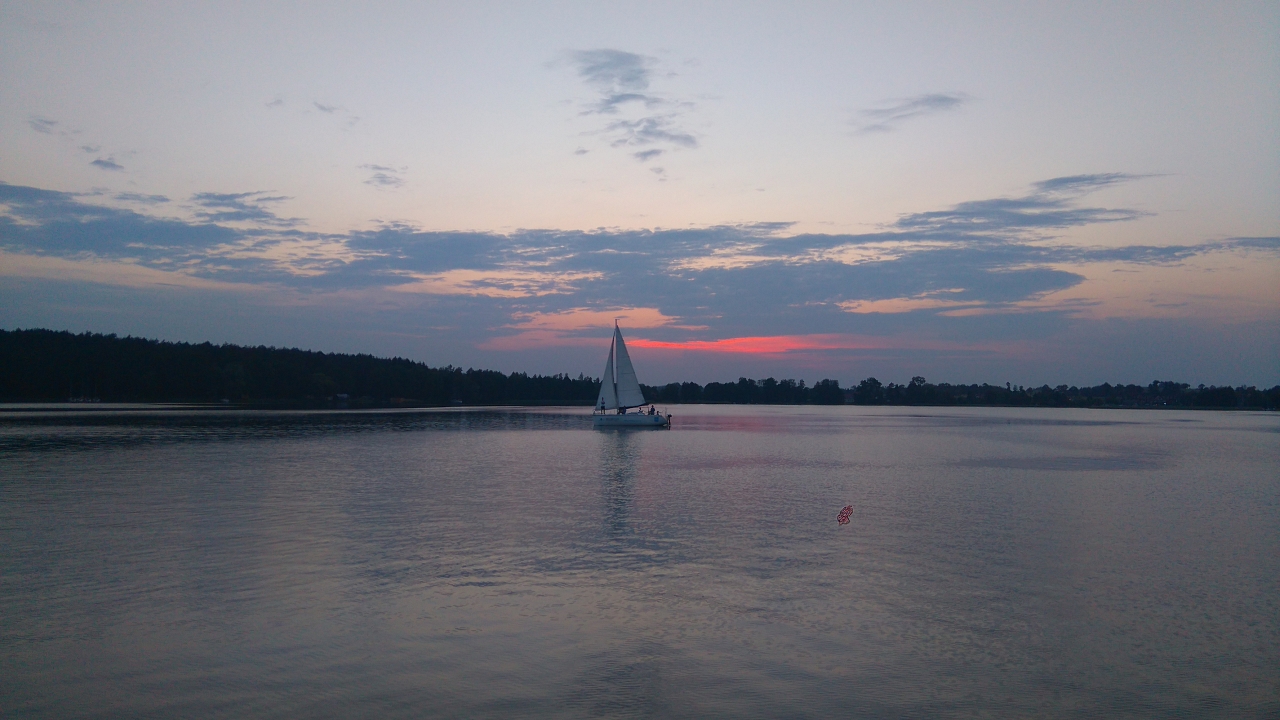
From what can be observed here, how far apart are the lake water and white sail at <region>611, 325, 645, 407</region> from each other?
35.7 meters

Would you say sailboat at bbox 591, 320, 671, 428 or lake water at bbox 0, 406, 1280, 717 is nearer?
lake water at bbox 0, 406, 1280, 717

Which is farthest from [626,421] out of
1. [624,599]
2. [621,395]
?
[624,599]

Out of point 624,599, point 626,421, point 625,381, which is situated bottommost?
point 624,599

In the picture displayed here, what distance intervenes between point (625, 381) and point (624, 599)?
51.0 m

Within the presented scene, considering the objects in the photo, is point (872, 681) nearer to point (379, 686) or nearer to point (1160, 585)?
point (379, 686)

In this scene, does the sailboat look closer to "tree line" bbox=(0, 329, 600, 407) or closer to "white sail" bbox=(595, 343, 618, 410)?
"white sail" bbox=(595, 343, 618, 410)

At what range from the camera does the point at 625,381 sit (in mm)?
62344

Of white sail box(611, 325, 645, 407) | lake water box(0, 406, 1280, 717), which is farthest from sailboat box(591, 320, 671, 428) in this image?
lake water box(0, 406, 1280, 717)

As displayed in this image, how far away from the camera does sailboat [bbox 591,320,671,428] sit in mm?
60875

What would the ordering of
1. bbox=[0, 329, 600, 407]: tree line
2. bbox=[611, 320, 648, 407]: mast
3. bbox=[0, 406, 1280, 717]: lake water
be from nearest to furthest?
bbox=[0, 406, 1280, 717]: lake water, bbox=[611, 320, 648, 407]: mast, bbox=[0, 329, 600, 407]: tree line

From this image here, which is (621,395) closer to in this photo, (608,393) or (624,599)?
(608,393)

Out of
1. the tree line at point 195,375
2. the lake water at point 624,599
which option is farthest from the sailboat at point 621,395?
the tree line at point 195,375

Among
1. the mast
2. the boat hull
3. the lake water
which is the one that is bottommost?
the lake water

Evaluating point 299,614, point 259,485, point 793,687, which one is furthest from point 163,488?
point 793,687
